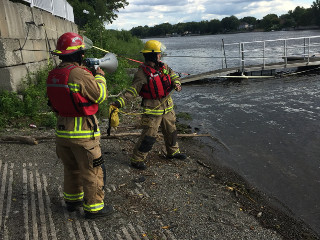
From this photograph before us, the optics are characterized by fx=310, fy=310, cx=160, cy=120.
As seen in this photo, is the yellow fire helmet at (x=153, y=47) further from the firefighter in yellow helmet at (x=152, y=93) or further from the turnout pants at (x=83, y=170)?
the turnout pants at (x=83, y=170)

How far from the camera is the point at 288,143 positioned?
784 cm

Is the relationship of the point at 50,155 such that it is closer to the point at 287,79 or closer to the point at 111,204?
the point at 111,204

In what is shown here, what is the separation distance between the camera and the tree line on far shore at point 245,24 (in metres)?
120

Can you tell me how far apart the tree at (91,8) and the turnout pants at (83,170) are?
23723 millimetres

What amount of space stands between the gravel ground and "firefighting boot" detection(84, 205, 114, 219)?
7cm

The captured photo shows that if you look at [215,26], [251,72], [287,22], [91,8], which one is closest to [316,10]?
[287,22]

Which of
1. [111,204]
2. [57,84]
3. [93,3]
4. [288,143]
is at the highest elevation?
[93,3]

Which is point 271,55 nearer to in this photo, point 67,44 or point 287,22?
point 67,44

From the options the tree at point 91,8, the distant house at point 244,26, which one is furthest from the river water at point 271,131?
the distant house at point 244,26

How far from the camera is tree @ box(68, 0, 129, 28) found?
32.8 meters

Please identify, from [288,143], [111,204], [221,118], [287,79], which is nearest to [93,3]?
[287,79]

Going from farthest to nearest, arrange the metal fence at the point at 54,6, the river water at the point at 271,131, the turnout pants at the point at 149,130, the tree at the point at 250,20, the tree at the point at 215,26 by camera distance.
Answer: the tree at the point at 250,20 < the tree at the point at 215,26 < the metal fence at the point at 54,6 < the river water at the point at 271,131 < the turnout pants at the point at 149,130

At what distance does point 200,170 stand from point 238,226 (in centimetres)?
194

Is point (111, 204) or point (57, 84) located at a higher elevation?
point (57, 84)
